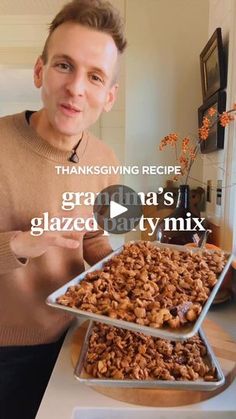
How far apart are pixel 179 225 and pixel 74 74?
1.92 feet

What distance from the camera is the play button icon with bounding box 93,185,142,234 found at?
0.86 metres

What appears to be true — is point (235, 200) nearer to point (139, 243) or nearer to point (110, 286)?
Result: point (139, 243)

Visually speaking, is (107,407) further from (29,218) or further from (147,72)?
(147,72)

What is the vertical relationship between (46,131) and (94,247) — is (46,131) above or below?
above

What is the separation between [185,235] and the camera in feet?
3.32

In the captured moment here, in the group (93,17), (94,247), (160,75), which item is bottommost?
(94,247)

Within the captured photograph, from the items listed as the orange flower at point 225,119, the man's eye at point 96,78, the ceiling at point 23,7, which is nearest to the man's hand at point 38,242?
the man's eye at point 96,78

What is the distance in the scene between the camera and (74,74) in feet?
2.25

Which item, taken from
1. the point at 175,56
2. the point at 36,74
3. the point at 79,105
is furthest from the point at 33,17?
the point at 79,105

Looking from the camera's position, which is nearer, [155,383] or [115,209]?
[155,383]

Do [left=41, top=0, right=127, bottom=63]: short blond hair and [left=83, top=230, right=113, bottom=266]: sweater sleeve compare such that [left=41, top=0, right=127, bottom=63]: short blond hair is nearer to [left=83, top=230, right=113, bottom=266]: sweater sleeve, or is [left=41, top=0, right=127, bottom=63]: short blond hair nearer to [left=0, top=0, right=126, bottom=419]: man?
[left=0, top=0, right=126, bottom=419]: man

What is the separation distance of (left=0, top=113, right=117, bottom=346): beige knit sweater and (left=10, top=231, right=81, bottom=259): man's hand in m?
0.15

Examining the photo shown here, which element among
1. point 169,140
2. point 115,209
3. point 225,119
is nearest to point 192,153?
point 169,140

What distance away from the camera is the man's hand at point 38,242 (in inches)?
19.7
